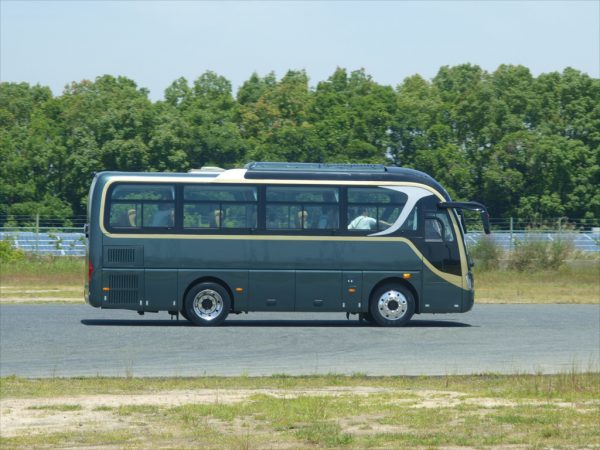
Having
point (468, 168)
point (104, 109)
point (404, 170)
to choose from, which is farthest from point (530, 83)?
point (404, 170)

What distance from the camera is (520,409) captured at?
13758mm

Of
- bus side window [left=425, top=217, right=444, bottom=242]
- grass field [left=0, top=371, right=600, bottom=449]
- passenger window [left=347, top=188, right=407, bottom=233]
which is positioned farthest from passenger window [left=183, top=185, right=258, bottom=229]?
grass field [left=0, top=371, right=600, bottom=449]

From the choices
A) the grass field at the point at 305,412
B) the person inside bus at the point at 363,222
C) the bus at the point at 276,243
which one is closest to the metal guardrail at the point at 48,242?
the bus at the point at 276,243

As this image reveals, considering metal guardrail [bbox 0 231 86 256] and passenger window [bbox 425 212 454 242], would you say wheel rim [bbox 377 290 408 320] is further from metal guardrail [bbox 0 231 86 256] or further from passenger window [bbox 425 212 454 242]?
metal guardrail [bbox 0 231 86 256]

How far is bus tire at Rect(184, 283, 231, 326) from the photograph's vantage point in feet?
85.1

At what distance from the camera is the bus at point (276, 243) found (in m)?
25.8

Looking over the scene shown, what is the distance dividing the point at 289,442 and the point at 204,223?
1464 cm

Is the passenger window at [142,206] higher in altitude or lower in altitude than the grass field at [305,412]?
higher

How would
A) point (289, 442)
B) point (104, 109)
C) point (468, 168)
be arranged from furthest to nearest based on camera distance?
1. point (104, 109)
2. point (468, 168)
3. point (289, 442)

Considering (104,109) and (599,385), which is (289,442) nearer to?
(599,385)

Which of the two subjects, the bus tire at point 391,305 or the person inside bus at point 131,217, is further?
the bus tire at point 391,305

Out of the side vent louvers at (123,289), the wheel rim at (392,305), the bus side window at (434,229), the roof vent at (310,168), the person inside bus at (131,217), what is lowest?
the wheel rim at (392,305)

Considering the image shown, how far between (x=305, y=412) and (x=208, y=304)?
1280cm

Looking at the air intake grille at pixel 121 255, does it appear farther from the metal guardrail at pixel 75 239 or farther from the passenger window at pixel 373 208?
the metal guardrail at pixel 75 239
